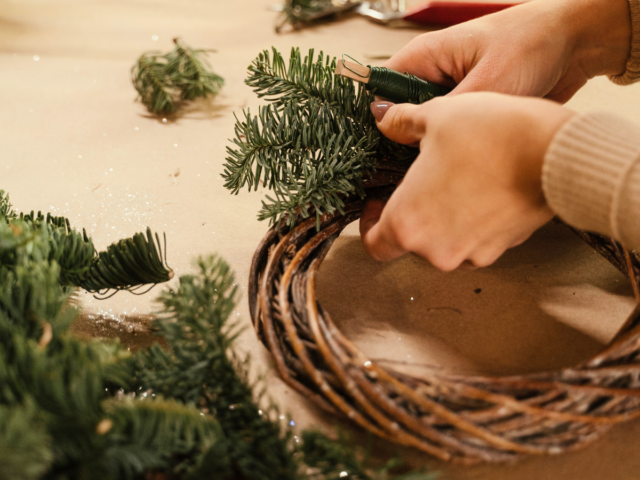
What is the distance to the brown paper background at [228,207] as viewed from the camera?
495mm

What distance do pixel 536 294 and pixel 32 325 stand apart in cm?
52

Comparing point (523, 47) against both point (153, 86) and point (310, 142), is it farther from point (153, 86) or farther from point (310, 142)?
point (153, 86)

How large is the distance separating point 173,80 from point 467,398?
0.75 m

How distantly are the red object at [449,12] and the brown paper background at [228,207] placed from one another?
52mm

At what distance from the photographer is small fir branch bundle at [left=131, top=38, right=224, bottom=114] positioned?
2.75 feet

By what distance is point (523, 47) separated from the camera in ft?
1.91

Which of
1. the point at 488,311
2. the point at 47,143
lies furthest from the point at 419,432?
the point at 47,143

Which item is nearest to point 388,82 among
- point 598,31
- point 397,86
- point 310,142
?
point 397,86

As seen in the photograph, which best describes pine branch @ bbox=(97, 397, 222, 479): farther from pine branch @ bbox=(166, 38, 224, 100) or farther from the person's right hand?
pine branch @ bbox=(166, 38, 224, 100)

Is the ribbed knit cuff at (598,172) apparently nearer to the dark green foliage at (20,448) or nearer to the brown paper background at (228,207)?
the brown paper background at (228,207)

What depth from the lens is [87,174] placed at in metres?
0.73

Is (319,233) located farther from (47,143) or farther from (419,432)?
(47,143)

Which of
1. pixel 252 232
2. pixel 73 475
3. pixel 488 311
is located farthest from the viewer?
pixel 252 232

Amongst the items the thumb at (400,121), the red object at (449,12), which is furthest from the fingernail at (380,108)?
the red object at (449,12)
